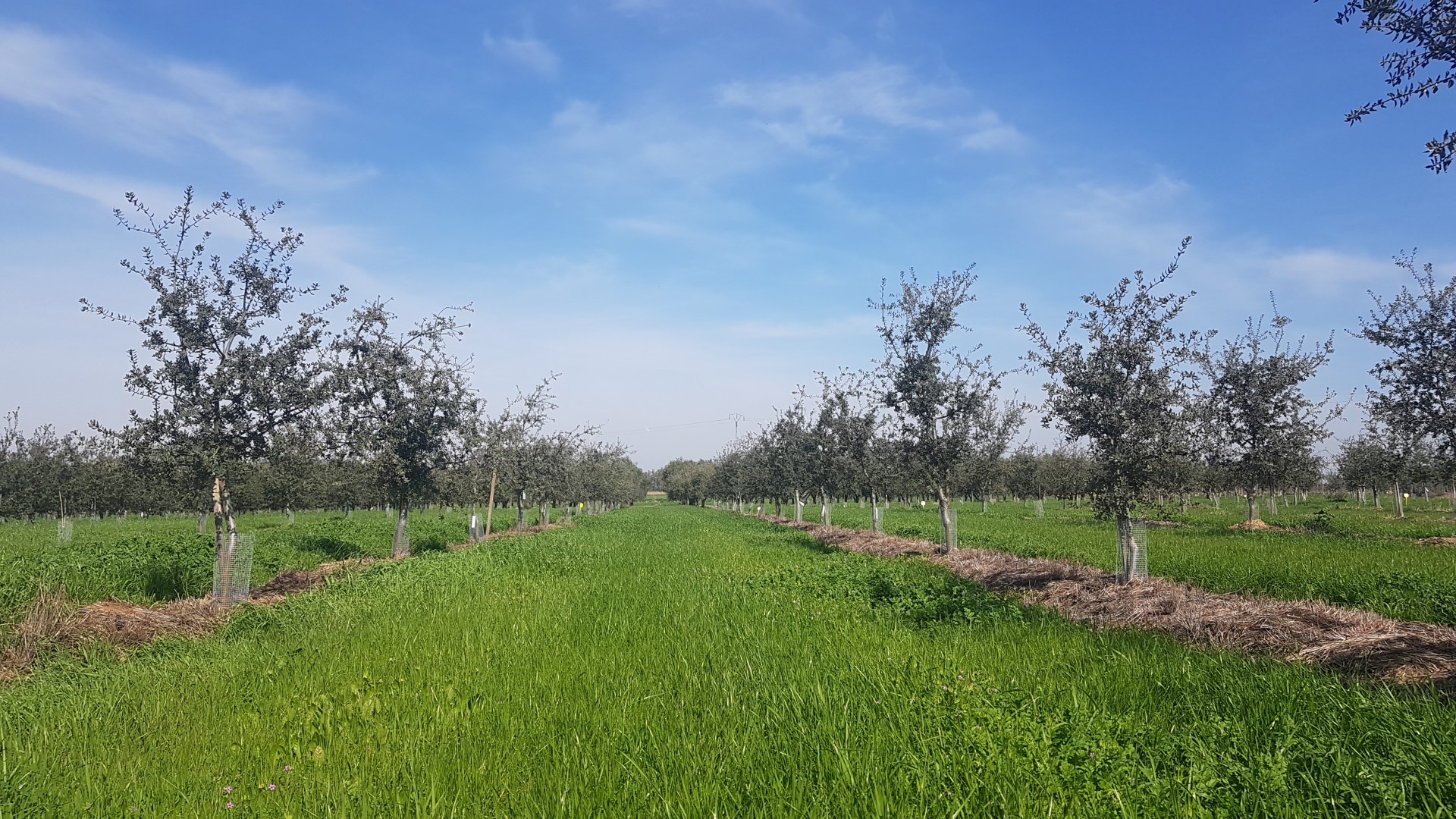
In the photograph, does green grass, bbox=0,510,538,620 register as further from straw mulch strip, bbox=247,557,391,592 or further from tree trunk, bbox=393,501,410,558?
tree trunk, bbox=393,501,410,558

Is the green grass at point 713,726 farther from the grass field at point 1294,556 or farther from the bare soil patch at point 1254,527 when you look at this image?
the bare soil patch at point 1254,527

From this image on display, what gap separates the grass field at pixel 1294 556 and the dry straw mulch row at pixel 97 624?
53.9ft

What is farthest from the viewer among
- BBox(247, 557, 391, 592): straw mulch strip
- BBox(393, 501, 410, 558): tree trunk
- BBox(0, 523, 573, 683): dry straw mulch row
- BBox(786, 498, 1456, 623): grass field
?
BBox(393, 501, 410, 558): tree trunk

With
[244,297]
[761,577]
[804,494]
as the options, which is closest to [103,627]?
[244,297]

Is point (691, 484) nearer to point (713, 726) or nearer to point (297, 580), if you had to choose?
point (297, 580)

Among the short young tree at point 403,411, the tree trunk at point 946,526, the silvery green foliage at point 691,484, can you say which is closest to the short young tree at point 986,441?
the tree trunk at point 946,526

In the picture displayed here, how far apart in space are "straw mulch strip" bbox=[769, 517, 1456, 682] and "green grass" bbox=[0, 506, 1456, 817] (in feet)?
2.60

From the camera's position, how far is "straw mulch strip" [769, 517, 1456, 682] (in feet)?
21.4

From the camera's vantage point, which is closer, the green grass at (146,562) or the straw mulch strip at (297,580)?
the green grass at (146,562)

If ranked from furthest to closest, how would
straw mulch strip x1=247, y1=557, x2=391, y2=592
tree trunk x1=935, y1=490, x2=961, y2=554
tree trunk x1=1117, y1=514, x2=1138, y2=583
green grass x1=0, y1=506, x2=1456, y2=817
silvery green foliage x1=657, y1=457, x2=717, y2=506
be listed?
silvery green foliage x1=657, y1=457, x2=717, y2=506 → tree trunk x1=935, y1=490, x2=961, y2=554 → straw mulch strip x1=247, y1=557, x2=391, y2=592 → tree trunk x1=1117, y1=514, x2=1138, y2=583 → green grass x1=0, y1=506, x2=1456, y2=817

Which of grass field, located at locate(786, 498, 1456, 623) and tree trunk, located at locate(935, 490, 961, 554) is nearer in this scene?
grass field, located at locate(786, 498, 1456, 623)

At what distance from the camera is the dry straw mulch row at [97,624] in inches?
327

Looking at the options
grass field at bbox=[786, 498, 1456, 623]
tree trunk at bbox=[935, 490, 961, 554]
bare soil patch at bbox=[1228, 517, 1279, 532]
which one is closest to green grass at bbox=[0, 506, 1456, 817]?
grass field at bbox=[786, 498, 1456, 623]

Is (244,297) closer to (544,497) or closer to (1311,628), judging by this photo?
(1311,628)
